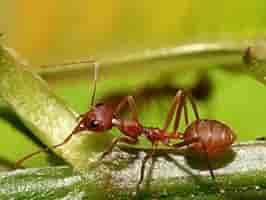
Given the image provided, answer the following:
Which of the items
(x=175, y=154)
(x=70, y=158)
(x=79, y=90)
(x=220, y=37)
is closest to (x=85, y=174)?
(x=70, y=158)

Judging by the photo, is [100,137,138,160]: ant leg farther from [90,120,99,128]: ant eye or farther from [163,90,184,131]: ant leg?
[163,90,184,131]: ant leg

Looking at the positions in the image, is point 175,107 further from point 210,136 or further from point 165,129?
point 210,136

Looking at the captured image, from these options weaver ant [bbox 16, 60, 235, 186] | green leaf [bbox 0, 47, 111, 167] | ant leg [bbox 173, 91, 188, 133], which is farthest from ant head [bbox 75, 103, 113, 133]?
ant leg [bbox 173, 91, 188, 133]

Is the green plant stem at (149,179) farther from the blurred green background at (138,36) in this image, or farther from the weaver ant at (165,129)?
the blurred green background at (138,36)

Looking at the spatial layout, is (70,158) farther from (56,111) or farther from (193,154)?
(193,154)

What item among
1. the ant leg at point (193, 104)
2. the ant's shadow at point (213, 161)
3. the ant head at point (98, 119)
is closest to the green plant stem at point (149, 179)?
the ant's shadow at point (213, 161)

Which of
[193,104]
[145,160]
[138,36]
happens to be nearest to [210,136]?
[193,104]

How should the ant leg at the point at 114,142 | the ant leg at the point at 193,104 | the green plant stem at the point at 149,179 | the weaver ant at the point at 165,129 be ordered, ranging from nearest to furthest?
the green plant stem at the point at 149,179 → the ant leg at the point at 114,142 → the weaver ant at the point at 165,129 → the ant leg at the point at 193,104
